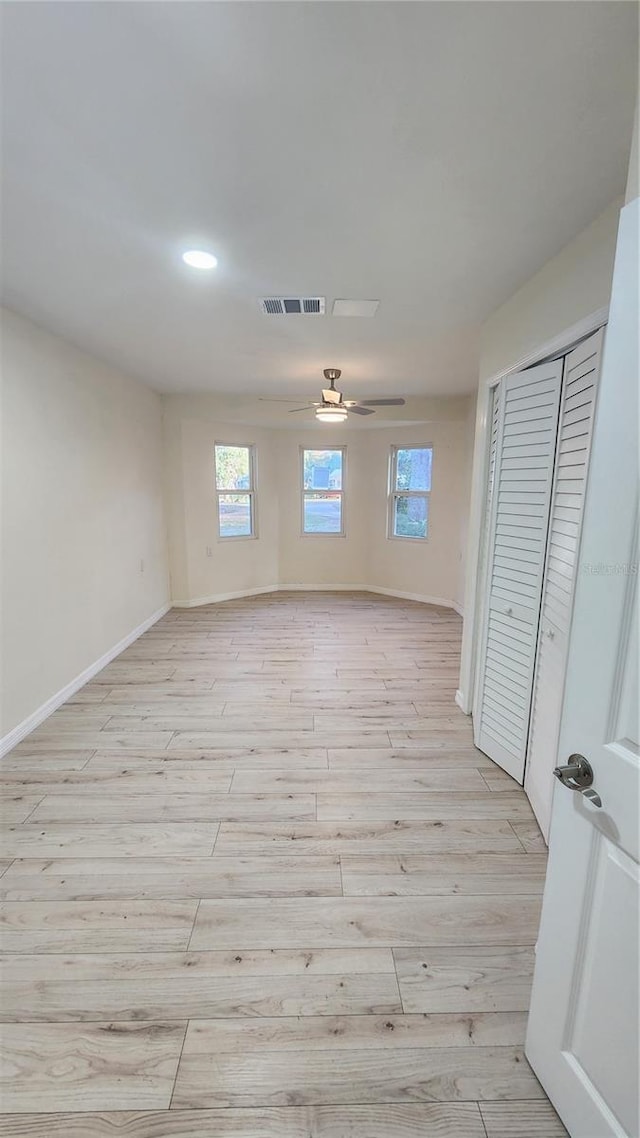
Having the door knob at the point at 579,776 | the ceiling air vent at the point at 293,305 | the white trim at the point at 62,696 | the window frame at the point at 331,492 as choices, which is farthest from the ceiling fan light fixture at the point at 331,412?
the door knob at the point at 579,776

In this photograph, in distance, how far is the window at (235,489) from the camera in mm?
5668

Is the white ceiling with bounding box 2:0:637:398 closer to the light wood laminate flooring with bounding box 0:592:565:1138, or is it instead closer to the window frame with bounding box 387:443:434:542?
the light wood laminate flooring with bounding box 0:592:565:1138

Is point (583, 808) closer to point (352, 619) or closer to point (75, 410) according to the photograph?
point (75, 410)

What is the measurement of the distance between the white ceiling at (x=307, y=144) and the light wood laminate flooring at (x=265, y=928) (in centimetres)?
250

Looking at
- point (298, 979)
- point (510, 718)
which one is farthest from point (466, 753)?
point (298, 979)

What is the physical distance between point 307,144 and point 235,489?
4.73 metres

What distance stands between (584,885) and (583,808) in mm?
168

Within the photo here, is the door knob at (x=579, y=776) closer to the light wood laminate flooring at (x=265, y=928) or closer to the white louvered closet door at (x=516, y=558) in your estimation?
the light wood laminate flooring at (x=265, y=928)

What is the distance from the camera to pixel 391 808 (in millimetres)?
2098

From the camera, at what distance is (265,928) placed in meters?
1.52

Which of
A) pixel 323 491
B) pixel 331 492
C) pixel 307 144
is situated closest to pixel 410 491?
pixel 331 492

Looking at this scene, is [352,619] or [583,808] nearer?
[583,808]

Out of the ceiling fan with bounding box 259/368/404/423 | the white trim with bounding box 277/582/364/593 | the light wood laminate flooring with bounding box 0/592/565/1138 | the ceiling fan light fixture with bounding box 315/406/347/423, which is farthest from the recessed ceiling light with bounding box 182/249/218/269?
the white trim with bounding box 277/582/364/593

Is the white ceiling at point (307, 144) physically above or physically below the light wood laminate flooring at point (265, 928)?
above
